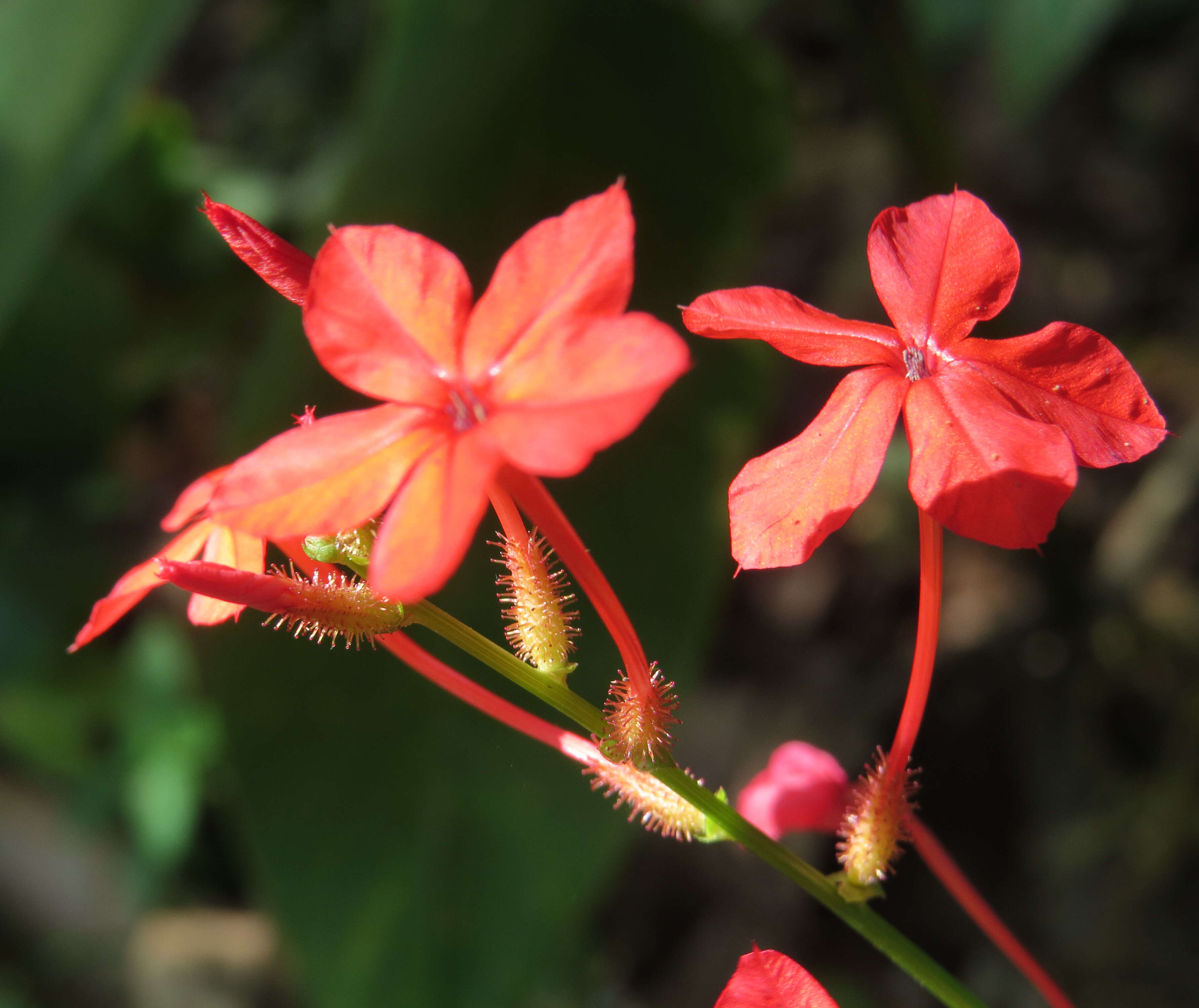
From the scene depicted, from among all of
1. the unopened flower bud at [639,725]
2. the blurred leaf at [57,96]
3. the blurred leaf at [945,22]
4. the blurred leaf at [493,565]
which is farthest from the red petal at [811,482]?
the blurred leaf at [945,22]

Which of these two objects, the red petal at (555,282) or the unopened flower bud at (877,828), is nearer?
the red petal at (555,282)

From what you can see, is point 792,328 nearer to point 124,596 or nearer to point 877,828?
point 877,828

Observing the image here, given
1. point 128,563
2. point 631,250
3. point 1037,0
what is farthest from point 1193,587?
point 128,563

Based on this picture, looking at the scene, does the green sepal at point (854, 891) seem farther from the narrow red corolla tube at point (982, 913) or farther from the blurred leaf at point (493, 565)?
the blurred leaf at point (493, 565)

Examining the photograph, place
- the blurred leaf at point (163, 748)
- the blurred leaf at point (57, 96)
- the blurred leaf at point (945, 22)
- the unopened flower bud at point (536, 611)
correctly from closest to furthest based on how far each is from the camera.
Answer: the unopened flower bud at point (536, 611) < the blurred leaf at point (57, 96) < the blurred leaf at point (163, 748) < the blurred leaf at point (945, 22)

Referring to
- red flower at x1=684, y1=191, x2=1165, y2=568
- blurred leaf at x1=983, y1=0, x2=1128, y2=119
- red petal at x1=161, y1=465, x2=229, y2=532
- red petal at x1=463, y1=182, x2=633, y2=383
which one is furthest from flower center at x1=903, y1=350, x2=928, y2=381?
blurred leaf at x1=983, y1=0, x2=1128, y2=119

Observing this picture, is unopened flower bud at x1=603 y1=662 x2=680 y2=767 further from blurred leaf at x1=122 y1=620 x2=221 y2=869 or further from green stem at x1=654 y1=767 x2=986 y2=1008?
blurred leaf at x1=122 y1=620 x2=221 y2=869
